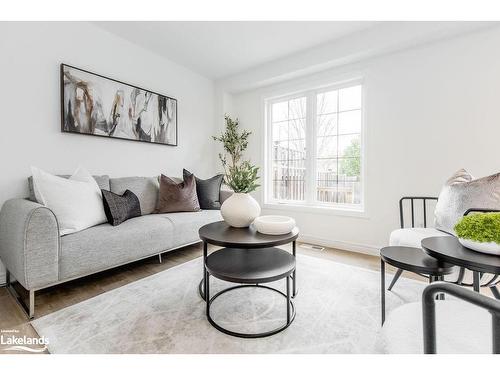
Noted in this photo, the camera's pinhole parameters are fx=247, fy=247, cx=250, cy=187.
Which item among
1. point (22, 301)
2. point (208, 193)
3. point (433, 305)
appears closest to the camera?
point (433, 305)

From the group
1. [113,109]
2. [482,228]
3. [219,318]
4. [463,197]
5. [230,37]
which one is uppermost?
[230,37]

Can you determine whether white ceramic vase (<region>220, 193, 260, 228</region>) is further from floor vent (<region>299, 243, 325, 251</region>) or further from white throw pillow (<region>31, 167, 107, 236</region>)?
floor vent (<region>299, 243, 325, 251</region>)

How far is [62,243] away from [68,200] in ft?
1.26

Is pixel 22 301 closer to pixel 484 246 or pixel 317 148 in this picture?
pixel 484 246

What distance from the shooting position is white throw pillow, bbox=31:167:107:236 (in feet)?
6.15

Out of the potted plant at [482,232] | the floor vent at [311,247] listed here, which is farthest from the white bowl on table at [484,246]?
the floor vent at [311,247]

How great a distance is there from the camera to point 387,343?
0.78 m

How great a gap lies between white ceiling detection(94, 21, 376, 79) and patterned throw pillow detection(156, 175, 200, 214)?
5.46ft

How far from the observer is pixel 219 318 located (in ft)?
5.16

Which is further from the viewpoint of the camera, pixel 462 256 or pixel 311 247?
pixel 311 247

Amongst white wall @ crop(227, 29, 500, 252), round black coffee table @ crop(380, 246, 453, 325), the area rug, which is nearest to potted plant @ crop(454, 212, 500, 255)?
round black coffee table @ crop(380, 246, 453, 325)

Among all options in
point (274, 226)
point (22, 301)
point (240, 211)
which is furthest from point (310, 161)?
point (22, 301)

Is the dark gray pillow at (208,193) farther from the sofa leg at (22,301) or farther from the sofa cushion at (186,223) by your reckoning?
the sofa leg at (22,301)
